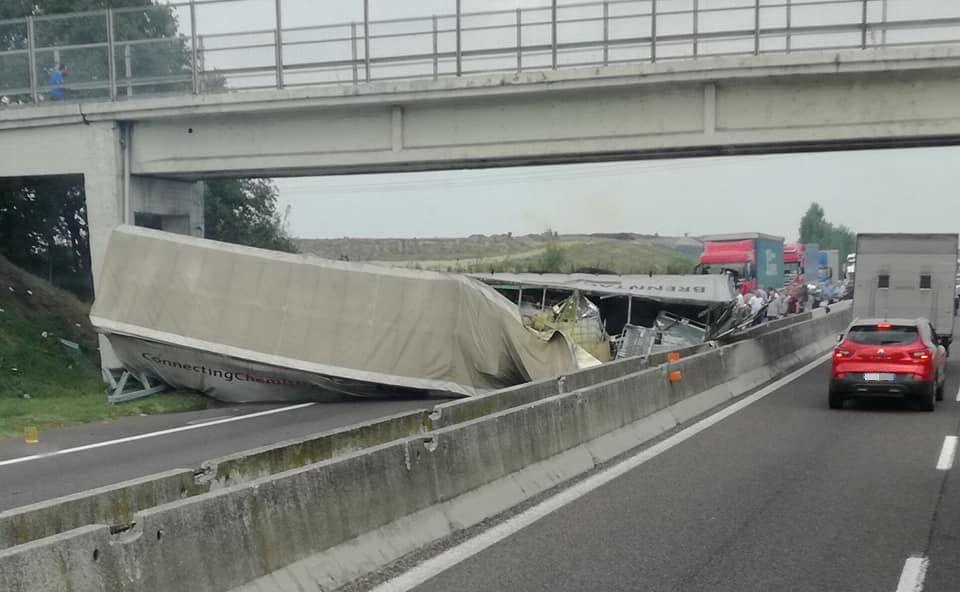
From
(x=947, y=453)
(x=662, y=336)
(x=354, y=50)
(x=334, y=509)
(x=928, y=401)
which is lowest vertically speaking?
(x=662, y=336)

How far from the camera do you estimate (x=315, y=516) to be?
24.4ft

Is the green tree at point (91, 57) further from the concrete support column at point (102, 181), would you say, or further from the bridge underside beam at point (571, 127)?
the concrete support column at point (102, 181)

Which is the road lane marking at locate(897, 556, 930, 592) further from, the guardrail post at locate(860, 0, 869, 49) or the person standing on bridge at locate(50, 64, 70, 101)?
the person standing on bridge at locate(50, 64, 70, 101)

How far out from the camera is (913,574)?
326 inches

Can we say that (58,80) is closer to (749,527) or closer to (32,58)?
(32,58)

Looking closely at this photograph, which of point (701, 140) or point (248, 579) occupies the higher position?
point (701, 140)

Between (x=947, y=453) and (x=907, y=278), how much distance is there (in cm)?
1669

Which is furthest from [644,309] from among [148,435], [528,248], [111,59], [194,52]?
Answer: [528,248]

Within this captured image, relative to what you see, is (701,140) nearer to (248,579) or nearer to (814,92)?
(814,92)

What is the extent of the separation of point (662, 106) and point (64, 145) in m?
13.8

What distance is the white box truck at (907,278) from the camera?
1182 inches

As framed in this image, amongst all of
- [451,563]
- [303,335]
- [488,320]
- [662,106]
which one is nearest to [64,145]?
[303,335]

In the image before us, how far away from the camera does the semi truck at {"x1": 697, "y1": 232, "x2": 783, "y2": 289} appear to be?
5781 centimetres

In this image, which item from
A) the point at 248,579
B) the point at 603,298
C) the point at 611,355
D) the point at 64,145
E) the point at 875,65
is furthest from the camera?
the point at 603,298
